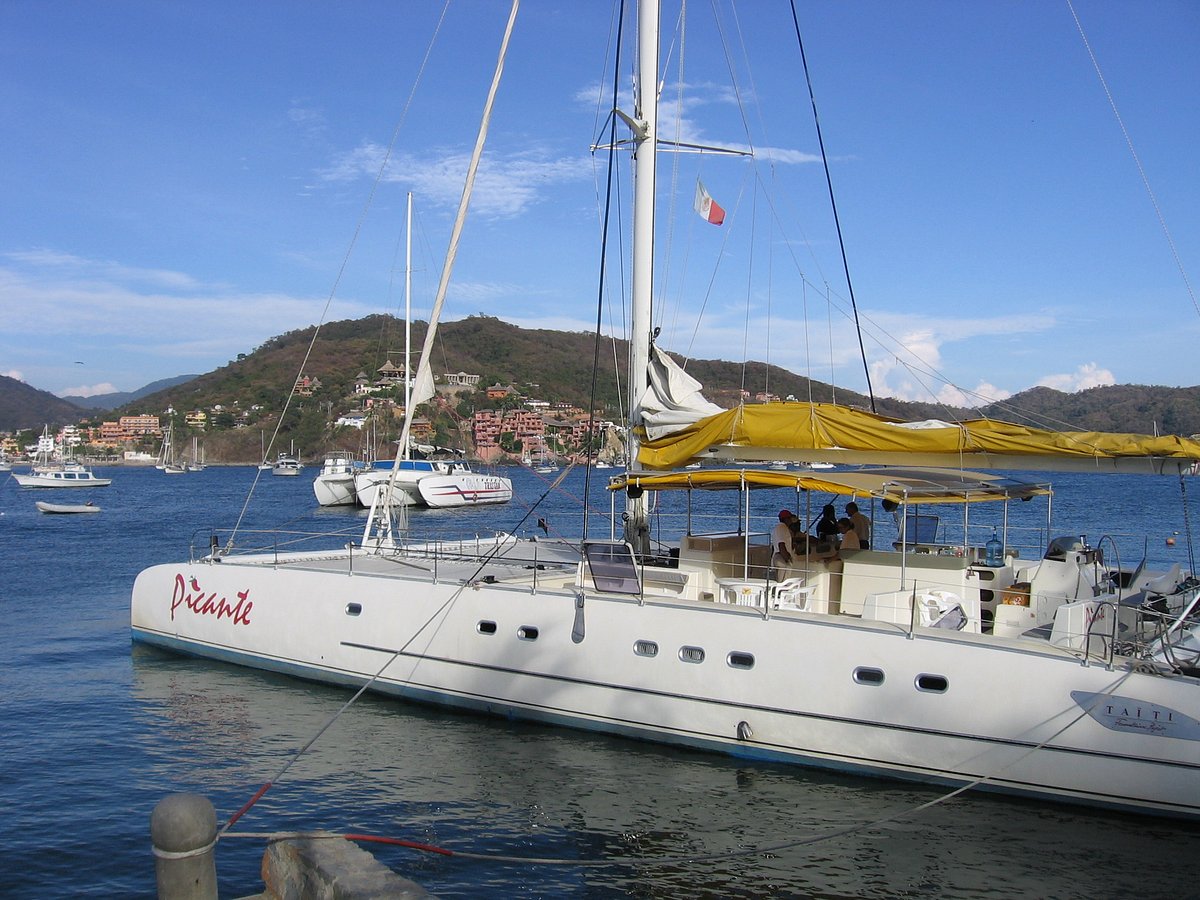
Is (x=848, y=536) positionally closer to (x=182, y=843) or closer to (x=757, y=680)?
(x=757, y=680)

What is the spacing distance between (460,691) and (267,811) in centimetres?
335

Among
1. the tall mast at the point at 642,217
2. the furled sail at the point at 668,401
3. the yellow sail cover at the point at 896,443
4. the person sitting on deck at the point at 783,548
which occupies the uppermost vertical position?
the tall mast at the point at 642,217

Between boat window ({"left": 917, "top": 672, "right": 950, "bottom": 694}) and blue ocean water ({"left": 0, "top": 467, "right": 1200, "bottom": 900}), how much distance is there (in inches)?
22.4

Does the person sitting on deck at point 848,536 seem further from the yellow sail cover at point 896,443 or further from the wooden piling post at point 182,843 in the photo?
the wooden piling post at point 182,843

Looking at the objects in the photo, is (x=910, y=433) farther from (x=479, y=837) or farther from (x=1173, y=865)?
(x=479, y=837)

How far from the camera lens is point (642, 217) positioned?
14156 mm

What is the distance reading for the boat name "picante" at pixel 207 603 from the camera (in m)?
15.7

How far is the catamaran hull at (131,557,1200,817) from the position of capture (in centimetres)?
950

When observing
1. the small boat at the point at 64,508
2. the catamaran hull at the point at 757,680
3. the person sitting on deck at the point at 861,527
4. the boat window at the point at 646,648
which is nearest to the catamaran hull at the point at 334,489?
the small boat at the point at 64,508

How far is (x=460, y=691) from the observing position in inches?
524

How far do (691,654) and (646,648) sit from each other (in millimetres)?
589

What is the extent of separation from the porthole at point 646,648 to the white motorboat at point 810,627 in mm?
17

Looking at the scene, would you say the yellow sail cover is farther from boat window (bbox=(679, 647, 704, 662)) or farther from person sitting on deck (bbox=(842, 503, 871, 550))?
boat window (bbox=(679, 647, 704, 662))

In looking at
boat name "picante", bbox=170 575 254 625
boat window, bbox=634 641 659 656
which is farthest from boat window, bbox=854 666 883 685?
boat name "picante", bbox=170 575 254 625
